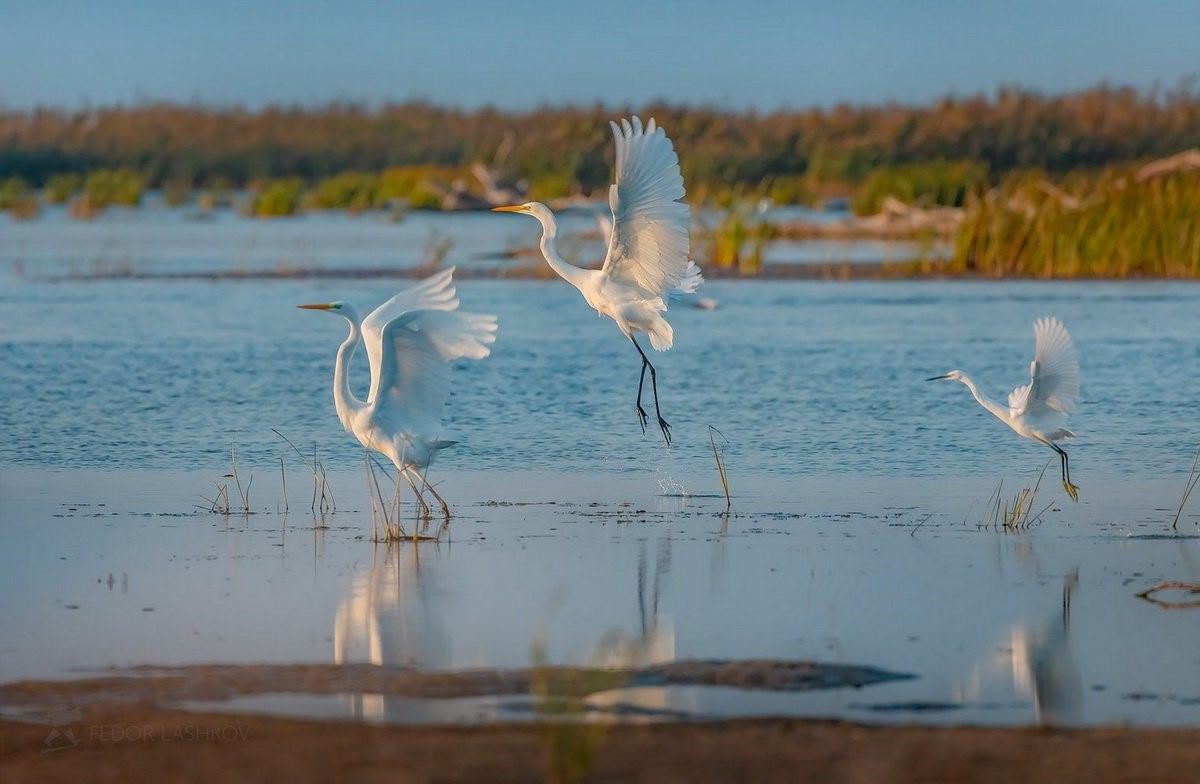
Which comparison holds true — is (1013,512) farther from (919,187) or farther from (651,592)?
(919,187)

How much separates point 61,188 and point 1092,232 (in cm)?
2497

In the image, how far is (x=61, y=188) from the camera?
3878cm

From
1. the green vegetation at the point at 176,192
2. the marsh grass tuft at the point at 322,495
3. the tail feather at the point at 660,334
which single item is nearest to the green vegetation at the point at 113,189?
the green vegetation at the point at 176,192

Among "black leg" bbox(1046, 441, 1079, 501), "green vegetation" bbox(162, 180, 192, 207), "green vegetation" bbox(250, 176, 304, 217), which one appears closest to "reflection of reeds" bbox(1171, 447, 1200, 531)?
"black leg" bbox(1046, 441, 1079, 501)

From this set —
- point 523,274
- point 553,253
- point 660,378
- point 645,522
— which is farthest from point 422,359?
point 523,274

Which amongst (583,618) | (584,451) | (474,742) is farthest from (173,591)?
(584,451)

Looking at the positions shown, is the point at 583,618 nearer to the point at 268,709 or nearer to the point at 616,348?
the point at 268,709

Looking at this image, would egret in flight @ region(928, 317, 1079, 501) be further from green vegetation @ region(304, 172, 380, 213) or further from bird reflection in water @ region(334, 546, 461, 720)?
green vegetation @ region(304, 172, 380, 213)

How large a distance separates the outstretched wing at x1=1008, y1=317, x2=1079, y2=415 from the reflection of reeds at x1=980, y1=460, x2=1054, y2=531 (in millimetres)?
449

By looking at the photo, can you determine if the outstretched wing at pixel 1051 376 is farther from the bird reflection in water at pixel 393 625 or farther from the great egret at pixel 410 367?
the bird reflection in water at pixel 393 625

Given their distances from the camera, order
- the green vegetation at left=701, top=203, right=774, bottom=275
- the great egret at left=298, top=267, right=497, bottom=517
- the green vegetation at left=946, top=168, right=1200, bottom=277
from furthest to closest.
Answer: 1. the green vegetation at left=701, top=203, right=774, bottom=275
2. the green vegetation at left=946, top=168, right=1200, bottom=277
3. the great egret at left=298, top=267, right=497, bottom=517

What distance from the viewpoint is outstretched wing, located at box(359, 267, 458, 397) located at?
8617mm

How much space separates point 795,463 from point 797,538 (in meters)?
2.19

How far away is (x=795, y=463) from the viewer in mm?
10023
